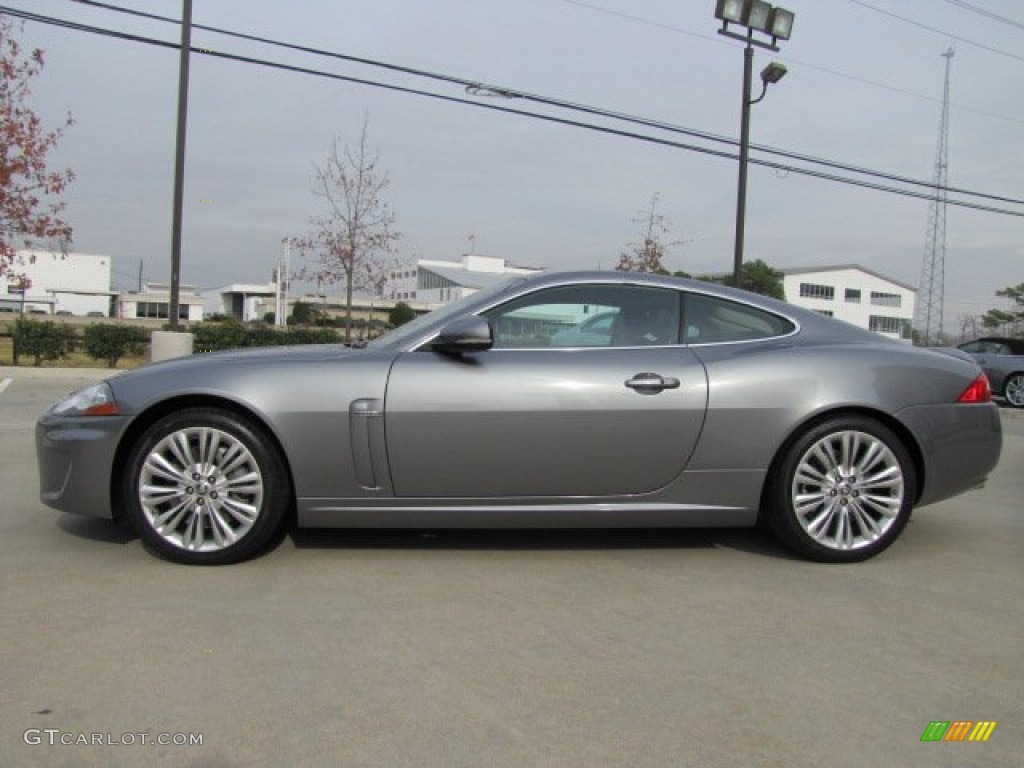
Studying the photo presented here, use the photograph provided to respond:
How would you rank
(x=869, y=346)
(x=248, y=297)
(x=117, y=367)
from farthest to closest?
1. (x=248, y=297)
2. (x=117, y=367)
3. (x=869, y=346)

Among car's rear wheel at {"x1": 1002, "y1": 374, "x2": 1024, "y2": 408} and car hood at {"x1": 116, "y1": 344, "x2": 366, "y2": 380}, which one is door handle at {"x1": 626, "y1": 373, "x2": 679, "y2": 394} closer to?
car hood at {"x1": 116, "y1": 344, "x2": 366, "y2": 380}

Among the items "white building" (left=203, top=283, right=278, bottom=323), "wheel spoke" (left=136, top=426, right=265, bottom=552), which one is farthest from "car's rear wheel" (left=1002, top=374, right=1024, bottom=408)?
"white building" (left=203, top=283, right=278, bottom=323)

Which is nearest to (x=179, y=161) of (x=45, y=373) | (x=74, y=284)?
(x=45, y=373)

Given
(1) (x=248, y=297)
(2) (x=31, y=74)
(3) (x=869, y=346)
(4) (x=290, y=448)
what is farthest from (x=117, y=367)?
(1) (x=248, y=297)

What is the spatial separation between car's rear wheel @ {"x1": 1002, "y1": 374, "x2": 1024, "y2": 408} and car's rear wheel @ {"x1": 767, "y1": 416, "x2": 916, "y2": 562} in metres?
14.0

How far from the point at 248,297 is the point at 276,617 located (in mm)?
101295

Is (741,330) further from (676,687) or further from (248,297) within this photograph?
(248,297)

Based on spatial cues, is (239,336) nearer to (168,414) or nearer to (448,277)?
(168,414)

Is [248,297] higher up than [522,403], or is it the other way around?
[248,297]

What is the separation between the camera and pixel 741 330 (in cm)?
423

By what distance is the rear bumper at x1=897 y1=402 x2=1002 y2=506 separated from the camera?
4086 mm

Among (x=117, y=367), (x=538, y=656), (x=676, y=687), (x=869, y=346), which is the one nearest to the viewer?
(x=676, y=687)

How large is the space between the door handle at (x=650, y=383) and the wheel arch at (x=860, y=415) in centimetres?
62

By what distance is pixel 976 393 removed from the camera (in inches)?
166
